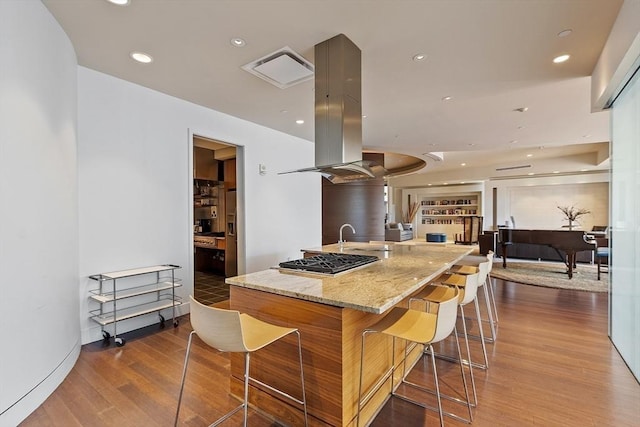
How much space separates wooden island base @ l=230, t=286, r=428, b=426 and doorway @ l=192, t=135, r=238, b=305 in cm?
328

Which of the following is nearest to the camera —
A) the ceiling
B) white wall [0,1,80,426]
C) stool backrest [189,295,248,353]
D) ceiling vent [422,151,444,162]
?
stool backrest [189,295,248,353]

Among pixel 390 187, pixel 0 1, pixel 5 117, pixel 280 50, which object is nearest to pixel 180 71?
pixel 280 50

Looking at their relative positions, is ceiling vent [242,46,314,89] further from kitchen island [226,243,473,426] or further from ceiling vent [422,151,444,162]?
ceiling vent [422,151,444,162]

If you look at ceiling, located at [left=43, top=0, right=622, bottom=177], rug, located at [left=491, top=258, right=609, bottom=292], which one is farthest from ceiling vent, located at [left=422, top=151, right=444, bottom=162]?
rug, located at [left=491, top=258, right=609, bottom=292]

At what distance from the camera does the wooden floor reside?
184 centimetres

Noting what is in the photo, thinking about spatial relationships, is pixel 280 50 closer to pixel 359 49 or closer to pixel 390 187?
pixel 359 49

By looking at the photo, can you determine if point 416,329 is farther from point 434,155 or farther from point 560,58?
point 434,155

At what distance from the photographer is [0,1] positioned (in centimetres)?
170

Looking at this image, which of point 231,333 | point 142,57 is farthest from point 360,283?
point 142,57

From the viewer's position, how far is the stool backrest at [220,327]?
1.38 metres

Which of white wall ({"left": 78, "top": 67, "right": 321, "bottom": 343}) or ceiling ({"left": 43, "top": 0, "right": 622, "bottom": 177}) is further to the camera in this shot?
white wall ({"left": 78, "top": 67, "right": 321, "bottom": 343})

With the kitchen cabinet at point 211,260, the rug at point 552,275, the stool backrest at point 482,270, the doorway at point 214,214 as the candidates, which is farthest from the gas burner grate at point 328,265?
the rug at point 552,275

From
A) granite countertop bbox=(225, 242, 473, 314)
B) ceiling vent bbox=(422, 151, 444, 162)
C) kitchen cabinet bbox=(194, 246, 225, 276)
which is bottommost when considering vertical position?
kitchen cabinet bbox=(194, 246, 225, 276)

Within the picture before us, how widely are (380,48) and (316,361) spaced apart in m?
2.49
